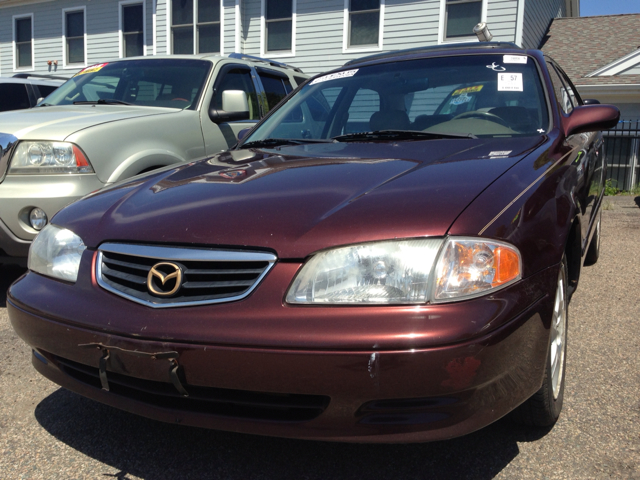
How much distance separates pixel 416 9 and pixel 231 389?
12.8 meters

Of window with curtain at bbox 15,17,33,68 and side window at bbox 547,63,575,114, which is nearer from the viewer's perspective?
side window at bbox 547,63,575,114

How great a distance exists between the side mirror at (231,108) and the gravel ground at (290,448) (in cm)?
269

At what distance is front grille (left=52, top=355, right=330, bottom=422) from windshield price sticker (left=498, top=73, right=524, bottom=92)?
2.12 meters

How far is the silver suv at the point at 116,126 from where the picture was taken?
3.78 metres

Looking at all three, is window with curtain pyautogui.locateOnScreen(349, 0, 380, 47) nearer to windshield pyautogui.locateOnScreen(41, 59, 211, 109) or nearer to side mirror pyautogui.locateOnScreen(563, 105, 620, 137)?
windshield pyautogui.locateOnScreen(41, 59, 211, 109)

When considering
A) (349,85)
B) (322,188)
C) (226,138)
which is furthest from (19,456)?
(226,138)

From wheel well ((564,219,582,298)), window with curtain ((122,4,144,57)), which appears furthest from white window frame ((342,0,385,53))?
wheel well ((564,219,582,298))

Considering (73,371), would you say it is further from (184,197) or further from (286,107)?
(286,107)

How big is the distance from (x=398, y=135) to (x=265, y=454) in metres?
1.63

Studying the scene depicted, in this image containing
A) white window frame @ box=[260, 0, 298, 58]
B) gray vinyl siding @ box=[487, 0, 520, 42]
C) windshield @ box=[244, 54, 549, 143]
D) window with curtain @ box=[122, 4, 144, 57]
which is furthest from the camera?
window with curtain @ box=[122, 4, 144, 57]

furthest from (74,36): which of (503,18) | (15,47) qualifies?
(503,18)

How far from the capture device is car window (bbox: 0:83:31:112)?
8.11 m

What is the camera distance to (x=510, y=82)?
10.4 feet

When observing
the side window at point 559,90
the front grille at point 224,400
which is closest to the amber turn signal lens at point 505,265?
the front grille at point 224,400
